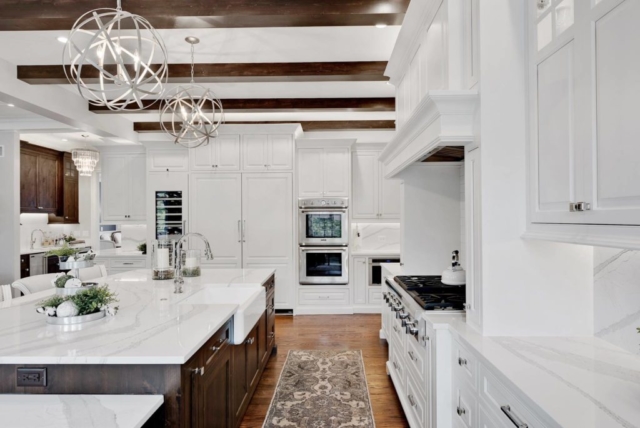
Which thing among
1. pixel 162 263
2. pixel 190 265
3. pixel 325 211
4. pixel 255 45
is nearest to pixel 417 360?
pixel 190 265

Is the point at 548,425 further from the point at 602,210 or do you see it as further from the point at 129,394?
the point at 129,394

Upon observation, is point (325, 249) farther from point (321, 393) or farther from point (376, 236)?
point (321, 393)

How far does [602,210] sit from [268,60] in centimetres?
314

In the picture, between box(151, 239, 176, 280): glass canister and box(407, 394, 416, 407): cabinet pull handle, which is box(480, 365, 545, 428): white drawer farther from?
box(151, 239, 176, 280): glass canister

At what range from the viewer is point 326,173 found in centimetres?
555

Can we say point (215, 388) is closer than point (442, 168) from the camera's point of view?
Yes

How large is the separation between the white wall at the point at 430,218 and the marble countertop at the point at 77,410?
2.23 meters

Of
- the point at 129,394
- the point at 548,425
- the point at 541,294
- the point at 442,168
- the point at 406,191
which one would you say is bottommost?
the point at 129,394

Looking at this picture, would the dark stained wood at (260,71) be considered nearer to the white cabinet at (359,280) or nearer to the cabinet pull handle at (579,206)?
the cabinet pull handle at (579,206)

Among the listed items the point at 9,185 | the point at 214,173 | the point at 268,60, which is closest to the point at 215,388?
the point at 268,60

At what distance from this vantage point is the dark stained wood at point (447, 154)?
85.3 inches

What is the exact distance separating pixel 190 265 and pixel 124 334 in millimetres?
1621

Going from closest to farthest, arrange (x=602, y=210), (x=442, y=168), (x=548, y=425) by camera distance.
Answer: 1. (x=548, y=425)
2. (x=602, y=210)
3. (x=442, y=168)

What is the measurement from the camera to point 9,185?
203 inches
